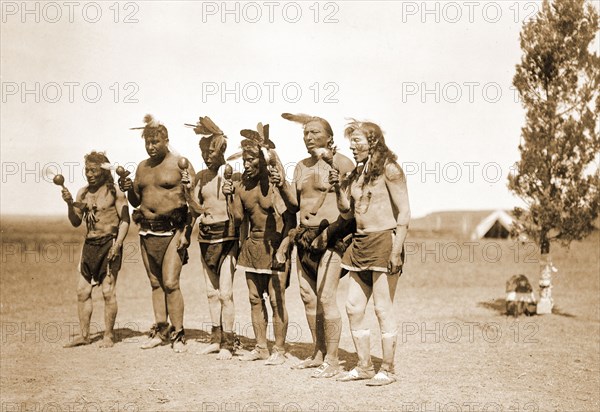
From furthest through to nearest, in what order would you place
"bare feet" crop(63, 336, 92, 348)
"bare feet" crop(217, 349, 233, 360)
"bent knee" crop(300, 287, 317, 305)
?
"bare feet" crop(63, 336, 92, 348) → "bare feet" crop(217, 349, 233, 360) → "bent knee" crop(300, 287, 317, 305)

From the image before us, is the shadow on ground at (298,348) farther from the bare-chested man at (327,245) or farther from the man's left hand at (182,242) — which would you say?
the man's left hand at (182,242)

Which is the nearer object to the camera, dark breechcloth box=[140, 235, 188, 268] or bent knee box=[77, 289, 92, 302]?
dark breechcloth box=[140, 235, 188, 268]

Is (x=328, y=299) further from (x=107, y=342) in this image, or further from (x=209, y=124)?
(x=107, y=342)

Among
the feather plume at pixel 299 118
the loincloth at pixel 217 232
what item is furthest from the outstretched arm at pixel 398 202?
the loincloth at pixel 217 232

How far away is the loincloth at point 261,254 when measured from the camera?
22.0ft

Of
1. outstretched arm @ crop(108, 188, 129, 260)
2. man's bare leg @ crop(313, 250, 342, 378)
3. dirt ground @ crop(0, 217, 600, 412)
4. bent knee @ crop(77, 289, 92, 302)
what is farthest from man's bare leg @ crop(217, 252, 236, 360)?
bent knee @ crop(77, 289, 92, 302)

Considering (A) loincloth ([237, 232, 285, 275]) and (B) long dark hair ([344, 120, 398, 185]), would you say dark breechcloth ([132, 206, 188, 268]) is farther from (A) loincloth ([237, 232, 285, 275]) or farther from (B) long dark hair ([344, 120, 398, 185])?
(B) long dark hair ([344, 120, 398, 185])

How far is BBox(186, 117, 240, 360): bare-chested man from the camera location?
7125 millimetres

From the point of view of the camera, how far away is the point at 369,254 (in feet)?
19.2

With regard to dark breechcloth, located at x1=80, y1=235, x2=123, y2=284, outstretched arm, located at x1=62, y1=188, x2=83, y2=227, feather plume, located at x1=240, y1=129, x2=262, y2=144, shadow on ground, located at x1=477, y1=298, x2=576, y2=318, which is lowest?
shadow on ground, located at x1=477, y1=298, x2=576, y2=318

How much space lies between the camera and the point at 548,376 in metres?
6.39

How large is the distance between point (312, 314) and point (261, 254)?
2.61 feet

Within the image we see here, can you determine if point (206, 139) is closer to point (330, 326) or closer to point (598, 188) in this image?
point (330, 326)

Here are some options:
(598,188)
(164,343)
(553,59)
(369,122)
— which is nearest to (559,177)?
(598,188)
